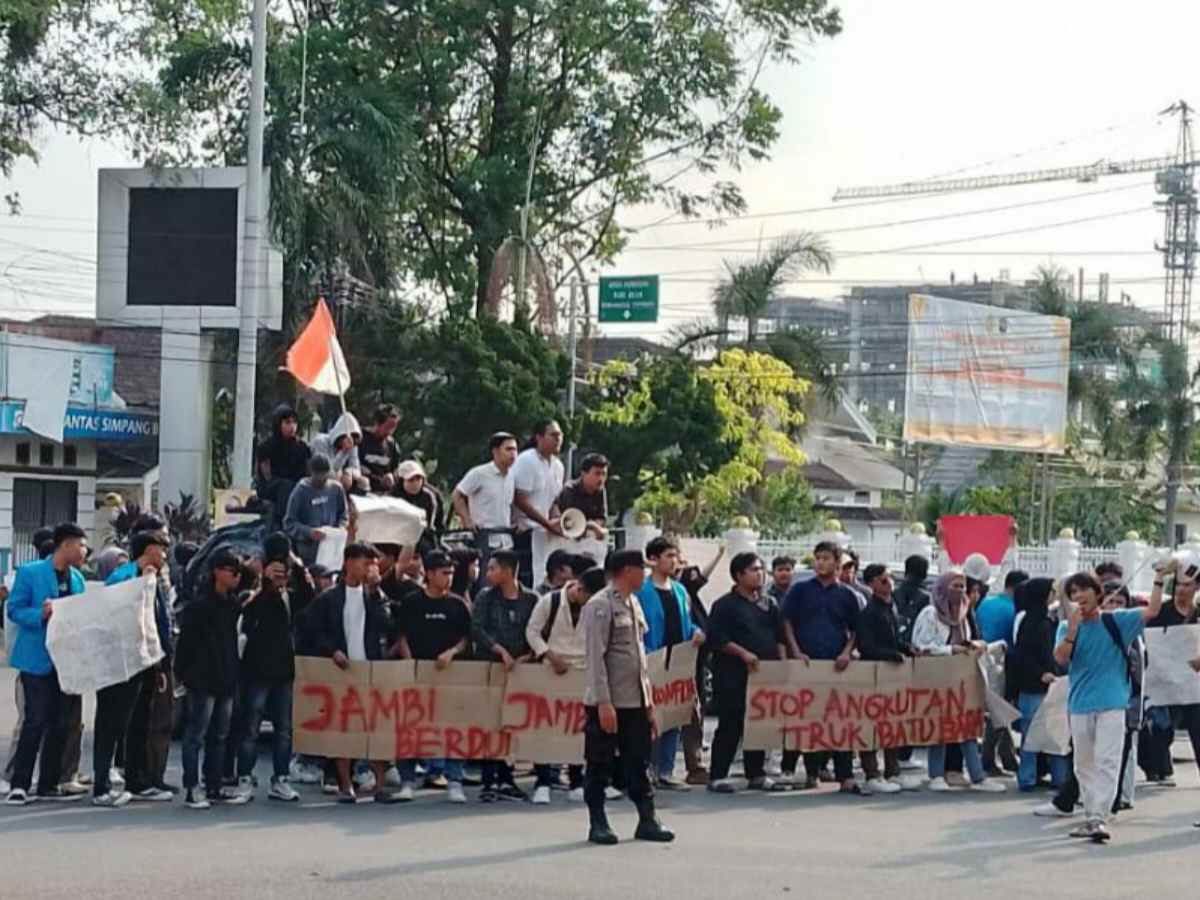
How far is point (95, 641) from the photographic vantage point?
12508 mm

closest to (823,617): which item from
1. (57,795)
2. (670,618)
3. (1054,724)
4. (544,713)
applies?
(670,618)

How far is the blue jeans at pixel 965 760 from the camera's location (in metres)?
14.9

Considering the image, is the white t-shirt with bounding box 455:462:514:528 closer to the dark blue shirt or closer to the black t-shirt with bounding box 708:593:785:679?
the black t-shirt with bounding box 708:593:785:679

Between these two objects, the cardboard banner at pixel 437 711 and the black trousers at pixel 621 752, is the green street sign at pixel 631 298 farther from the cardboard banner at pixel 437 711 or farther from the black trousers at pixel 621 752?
the black trousers at pixel 621 752

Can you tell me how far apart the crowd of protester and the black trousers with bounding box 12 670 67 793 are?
14mm

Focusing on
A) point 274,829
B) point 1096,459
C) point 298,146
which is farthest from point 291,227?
point 1096,459

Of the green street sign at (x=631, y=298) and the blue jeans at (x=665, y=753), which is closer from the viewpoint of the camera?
the blue jeans at (x=665, y=753)

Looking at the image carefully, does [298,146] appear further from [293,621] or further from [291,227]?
[293,621]

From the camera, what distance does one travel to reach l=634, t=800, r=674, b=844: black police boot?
11461 mm

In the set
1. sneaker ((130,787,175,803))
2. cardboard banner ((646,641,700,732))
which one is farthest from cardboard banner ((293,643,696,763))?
sneaker ((130,787,175,803))

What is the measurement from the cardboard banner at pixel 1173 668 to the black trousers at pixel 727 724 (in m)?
3.09

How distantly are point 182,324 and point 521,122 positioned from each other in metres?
13.2

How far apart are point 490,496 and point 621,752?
497 cm

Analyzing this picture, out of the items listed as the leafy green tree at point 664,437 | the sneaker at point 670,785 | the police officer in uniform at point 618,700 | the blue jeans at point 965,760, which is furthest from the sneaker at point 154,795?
the leafy green tree at point 664,437
